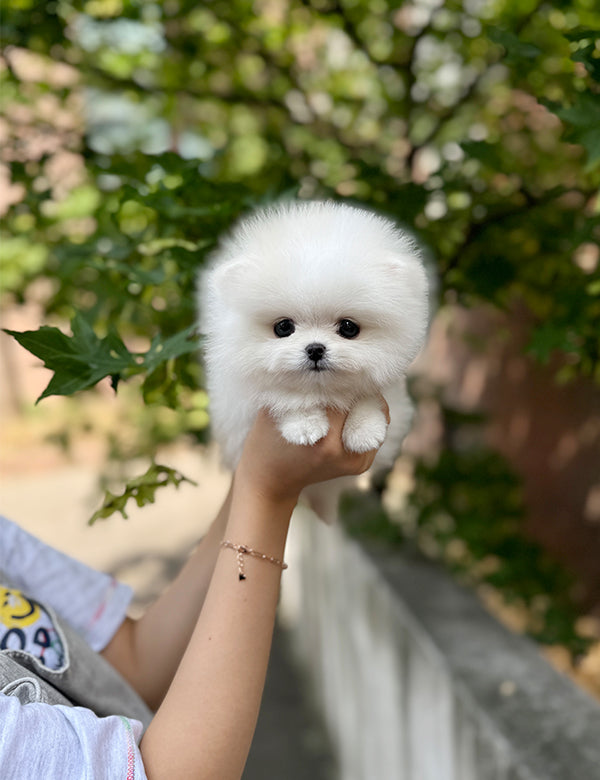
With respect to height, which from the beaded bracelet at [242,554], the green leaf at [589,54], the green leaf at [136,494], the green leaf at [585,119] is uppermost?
the green leaf at [589,54]

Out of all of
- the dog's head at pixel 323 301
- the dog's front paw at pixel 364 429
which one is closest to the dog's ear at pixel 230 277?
the dog's head at pixel 323 301

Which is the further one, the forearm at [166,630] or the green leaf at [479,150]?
the green leaf at [479,150]

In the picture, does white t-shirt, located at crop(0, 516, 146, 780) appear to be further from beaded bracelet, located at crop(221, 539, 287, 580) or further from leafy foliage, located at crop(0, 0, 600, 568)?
leafy foliage, located at crop(0, 0, 600, 568)

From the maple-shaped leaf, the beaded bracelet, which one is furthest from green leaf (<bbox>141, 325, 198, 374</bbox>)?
the beaded bracelet

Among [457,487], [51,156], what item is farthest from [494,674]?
[51,156]

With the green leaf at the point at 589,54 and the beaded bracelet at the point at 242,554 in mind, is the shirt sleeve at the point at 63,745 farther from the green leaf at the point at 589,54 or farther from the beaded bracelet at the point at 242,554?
the green leaf at the point at 589,54

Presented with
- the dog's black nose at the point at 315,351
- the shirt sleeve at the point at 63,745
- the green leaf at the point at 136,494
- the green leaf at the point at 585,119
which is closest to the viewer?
the shirt sleeve at the point at 63,745

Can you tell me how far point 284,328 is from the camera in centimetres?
95

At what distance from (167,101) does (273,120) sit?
0.40 m

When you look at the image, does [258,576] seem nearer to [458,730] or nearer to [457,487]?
[458,730]

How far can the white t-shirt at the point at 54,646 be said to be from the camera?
797 mm

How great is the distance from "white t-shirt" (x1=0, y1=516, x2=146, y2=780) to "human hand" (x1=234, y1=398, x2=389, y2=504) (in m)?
0.35

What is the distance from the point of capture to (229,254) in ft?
3.53

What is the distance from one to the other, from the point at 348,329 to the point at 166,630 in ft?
2.14
